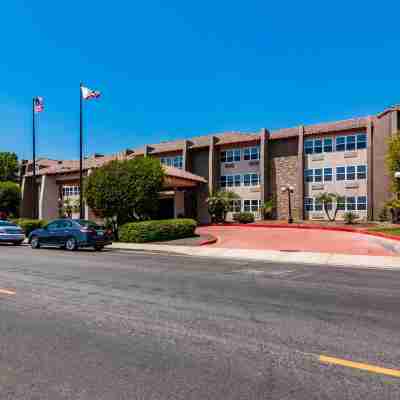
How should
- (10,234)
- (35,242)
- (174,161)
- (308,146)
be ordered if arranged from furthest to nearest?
1. (174,161)
2. (308,146)
3. (10,234)
4. (35,242)

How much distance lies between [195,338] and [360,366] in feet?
6.48

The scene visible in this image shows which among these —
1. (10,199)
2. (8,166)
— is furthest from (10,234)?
(8,166)

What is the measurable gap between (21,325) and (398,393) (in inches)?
190

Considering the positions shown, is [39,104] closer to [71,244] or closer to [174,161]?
[71,244]

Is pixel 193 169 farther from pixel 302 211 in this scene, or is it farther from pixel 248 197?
pixel 302 211

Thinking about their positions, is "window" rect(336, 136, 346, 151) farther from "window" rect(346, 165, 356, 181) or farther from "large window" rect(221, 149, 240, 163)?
"large window" rect(221, 149, 240, 163)

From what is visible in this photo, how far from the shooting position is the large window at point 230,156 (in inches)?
1693

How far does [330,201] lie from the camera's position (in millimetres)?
34969

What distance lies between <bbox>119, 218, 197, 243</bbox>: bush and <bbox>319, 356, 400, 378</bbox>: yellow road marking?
63.4 ft

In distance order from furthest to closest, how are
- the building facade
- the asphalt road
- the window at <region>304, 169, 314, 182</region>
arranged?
the window at <region>304, 169, 314, 182</region>
the building facade
the asphalt road

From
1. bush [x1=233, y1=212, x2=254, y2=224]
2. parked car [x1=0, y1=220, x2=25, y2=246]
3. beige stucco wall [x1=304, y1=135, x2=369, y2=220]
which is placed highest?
beige stucco wall [x1=304, y1=135, x2=369, y2=220]

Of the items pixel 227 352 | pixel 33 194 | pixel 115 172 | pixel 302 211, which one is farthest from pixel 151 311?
pixel 33 194

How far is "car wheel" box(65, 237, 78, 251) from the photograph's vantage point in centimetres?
1950

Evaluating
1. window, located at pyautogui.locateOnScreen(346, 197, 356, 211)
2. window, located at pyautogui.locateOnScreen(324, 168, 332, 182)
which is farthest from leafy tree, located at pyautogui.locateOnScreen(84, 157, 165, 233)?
window, located at pyautogui.locateOnScreen(346, 197, 356, 211)
